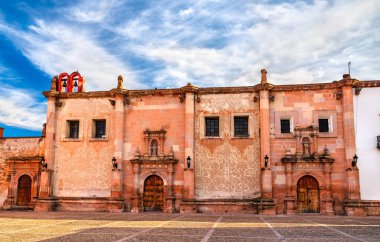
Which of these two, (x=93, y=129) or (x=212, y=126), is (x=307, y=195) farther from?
(x=93, y=129)

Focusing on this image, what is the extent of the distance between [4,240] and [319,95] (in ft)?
62.9

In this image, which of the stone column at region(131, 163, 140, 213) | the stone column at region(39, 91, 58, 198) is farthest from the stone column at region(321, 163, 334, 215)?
the stone column at region(39, 91, 58, 198)

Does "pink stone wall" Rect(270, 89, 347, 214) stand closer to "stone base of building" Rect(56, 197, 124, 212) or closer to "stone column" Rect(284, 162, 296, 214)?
"stone column" Rect(284, 162, 296, 214)

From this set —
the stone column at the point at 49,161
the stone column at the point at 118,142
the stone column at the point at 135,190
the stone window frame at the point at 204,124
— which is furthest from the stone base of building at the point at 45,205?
the stone window frame at the point at 204,124

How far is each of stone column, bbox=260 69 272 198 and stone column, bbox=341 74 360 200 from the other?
14.7 feet

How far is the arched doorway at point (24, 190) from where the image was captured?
26.2 meters

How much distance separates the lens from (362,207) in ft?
71.3

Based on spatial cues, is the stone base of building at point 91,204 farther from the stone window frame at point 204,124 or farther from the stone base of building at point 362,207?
the stone base of building at point 362,207

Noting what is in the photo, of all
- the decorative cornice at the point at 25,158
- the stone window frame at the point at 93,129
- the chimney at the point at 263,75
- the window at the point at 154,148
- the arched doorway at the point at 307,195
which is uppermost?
the chimney at the point at 263,75

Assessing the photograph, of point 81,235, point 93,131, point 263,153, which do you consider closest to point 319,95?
point 263,153

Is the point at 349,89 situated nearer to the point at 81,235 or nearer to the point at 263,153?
the point at 263,153

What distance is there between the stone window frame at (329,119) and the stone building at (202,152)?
6 centimetres

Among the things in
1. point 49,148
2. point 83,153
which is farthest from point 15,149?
point 83,153

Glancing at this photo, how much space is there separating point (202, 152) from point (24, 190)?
12.6 m
